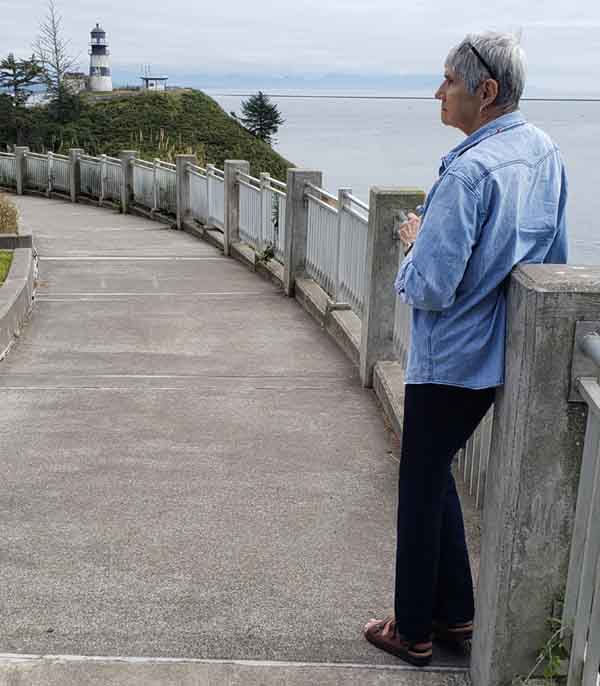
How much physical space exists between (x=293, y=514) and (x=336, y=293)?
421cm

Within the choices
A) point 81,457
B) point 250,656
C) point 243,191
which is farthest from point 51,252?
point 250,656

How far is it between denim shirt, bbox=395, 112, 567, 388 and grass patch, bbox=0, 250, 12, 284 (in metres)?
7.95

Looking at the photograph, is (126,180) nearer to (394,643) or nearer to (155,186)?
(155,186)

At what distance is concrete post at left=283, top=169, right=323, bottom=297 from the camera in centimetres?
1034

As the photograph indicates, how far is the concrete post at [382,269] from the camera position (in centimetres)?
652

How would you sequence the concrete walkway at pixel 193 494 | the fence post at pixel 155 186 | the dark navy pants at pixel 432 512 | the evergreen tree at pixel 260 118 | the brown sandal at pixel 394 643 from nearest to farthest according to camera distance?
1. the dark navy pants at pixel 432 512
2. the brown sandal at pixel 394 643
3. the concrete walkway at pixel 193 494
4. the fence post at pixel 155 186
5. the evergreen tree at pixel 260 118

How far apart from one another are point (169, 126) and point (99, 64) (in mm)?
23348

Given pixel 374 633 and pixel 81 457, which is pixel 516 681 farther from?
pixel 81 457

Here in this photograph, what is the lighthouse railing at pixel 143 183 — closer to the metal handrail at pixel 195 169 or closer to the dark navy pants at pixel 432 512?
the metal handrail at pixel 195 169

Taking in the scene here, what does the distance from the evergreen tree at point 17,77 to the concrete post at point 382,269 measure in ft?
169

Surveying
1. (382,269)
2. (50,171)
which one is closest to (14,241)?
(382,269)

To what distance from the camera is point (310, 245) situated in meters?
10.2

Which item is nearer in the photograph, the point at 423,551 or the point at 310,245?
the point at 423,551

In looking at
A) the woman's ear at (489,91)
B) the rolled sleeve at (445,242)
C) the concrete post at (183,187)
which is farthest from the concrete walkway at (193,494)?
the concrete post at (183,187)
